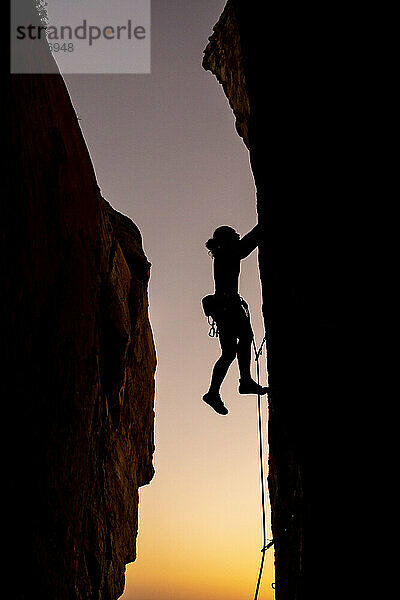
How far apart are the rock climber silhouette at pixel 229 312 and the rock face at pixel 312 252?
1154 mm

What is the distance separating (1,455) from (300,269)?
369 centimetres

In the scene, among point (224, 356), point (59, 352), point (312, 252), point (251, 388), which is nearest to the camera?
point (312, 252)

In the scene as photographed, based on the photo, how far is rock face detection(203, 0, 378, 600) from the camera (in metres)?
5.11

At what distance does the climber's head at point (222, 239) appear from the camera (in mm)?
8398

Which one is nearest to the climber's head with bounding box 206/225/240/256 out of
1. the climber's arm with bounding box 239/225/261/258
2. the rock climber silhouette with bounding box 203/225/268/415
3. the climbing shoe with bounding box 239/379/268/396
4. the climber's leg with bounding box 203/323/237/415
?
the rock climber silhouette with bounding box 203/225/268/415

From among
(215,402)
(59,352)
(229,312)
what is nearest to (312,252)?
(229,312)

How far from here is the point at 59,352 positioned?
7648 millimetres

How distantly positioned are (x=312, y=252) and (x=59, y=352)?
363 centimetres

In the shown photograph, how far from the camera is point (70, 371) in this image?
809 centimetres

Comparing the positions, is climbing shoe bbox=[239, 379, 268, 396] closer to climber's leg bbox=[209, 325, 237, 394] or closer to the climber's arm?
climber's leg bbox=[209, 325, 237, 394]

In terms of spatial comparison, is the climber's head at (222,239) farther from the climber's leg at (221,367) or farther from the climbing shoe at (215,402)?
the climbing shoe at (215,402)

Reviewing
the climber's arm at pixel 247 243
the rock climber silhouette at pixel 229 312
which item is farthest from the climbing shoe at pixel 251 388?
the climber's arm at pixel 247 243

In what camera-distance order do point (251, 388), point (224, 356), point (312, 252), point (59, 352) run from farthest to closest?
1. point (224, 356)
2. point (251, 388)
3. point (59, 352)
4. point (312, 252)

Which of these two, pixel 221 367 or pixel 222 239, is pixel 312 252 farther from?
pixel 221 367
